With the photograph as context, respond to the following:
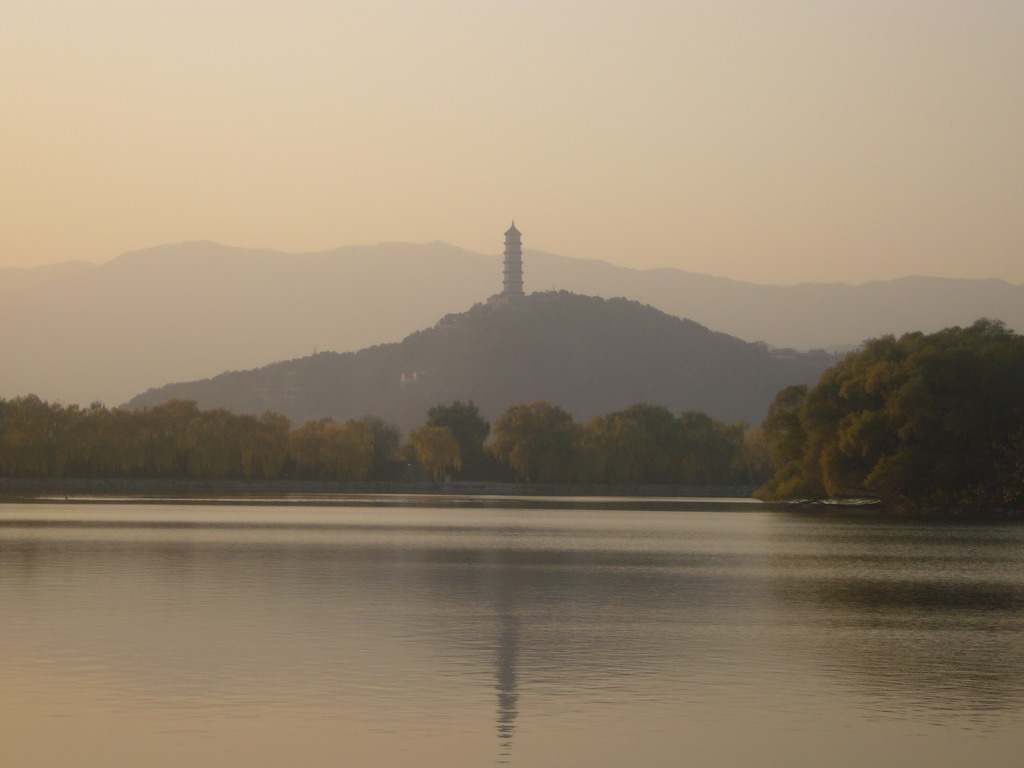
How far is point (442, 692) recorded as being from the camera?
15.6 metres

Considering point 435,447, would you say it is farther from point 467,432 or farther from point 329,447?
point 467,432

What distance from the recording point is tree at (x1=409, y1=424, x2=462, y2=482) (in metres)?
126

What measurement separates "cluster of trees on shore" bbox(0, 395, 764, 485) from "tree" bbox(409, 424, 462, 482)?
0.09 meters

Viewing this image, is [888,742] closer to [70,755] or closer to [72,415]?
[70,755]

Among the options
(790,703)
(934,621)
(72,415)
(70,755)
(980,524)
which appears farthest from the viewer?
(72,415)

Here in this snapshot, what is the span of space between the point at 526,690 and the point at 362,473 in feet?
375

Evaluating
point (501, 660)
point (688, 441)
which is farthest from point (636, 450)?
point (501, 660)

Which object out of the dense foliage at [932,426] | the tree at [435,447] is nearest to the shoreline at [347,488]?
the tree at [435,447]

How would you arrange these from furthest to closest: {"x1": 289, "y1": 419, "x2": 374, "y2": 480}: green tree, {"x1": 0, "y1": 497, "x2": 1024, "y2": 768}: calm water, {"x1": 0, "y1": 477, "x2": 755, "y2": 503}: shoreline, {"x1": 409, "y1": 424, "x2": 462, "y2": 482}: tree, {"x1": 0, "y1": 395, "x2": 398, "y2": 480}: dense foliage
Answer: {"x1": 409, "y1": 424, "x2": 462, "y2": 482}: tree, {"x1": 289, "y1": 419, "x2": 374, "y2": 480}: green tree, {"x1": 0, "y1": 477, "x2": 755, "y2": 503}: shoreline, {"x1": 0, "y1": 395, "x2": 398, "y2": 480}: dense foliage, {"x1": 0, "y1": 497, "x2": 1024, "y2": 768}: calm water

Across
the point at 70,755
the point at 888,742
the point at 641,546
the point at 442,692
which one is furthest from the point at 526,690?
the point at 641,546

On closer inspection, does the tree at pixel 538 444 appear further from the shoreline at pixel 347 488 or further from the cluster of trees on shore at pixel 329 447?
the shoreline at pixel 347 488

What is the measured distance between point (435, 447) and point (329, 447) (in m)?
9.38

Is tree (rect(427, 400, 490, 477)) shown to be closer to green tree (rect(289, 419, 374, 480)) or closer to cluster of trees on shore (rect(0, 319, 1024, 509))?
cluster of trees on shore (rect(0, 319, 1024, 509))

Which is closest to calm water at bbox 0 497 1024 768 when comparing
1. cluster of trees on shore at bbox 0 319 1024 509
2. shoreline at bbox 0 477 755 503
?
cluster of trees on shore at bbox 0 319 1024 509
